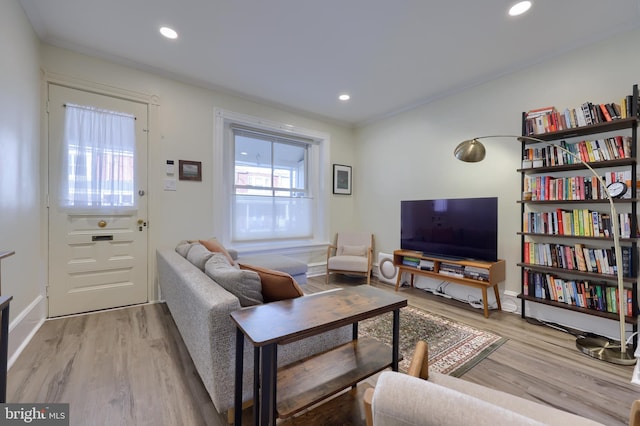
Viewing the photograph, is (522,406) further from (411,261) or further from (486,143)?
(486,143)

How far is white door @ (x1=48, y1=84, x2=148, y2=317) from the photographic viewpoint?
2570mm

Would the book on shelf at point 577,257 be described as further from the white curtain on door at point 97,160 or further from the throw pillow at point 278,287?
the white curtain on door at point 97,160

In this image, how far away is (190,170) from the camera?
3.25 meters

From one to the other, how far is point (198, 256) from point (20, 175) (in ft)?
4.83

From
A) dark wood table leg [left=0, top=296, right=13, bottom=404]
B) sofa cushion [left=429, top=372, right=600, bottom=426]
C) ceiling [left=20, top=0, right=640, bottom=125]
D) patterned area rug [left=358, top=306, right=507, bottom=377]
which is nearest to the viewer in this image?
sofa cushion [left=429, top=372, right=600, bottom=426]

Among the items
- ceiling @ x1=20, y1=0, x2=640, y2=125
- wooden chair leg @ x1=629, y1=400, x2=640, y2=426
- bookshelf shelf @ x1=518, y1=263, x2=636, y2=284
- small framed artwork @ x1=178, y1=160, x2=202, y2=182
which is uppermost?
ceiling @ x1=20, y1=0, x2=640, y2=125

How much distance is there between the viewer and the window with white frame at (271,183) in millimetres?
3719

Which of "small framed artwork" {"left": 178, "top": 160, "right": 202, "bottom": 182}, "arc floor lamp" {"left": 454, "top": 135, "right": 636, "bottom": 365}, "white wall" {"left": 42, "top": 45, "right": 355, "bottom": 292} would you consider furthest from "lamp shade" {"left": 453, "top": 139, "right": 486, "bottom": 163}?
"small framed artwork" {"left": 178, "top": 160, "right": 202, "bottom": 182}

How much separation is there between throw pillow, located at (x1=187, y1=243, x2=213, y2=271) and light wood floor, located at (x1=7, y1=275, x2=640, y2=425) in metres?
0.68

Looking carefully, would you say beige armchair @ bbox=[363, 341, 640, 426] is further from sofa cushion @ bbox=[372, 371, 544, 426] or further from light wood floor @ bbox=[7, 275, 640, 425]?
light wood floor @ bbox=[7, 275, 640, 425]

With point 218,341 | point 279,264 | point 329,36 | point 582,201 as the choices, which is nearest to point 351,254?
point 279,264

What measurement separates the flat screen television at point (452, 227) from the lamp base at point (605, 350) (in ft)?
3.06

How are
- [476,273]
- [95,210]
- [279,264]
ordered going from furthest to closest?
[279,264]
[476,273]
[95,210]

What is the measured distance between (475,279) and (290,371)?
2.38 meters
